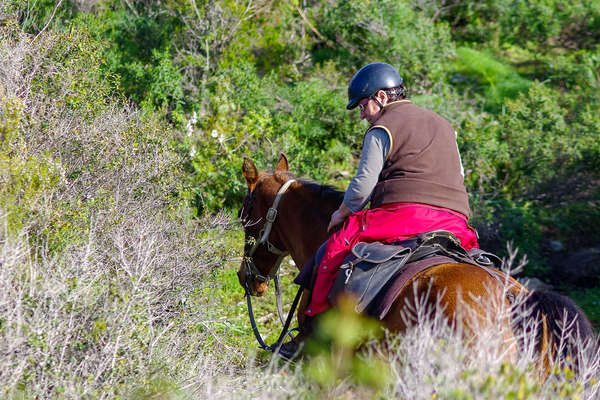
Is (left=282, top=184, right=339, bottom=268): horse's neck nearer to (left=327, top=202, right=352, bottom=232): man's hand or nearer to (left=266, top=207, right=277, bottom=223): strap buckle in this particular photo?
(left=266, top=207, right=277, bottom=223): strap buckle

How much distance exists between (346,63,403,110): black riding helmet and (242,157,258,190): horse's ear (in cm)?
128

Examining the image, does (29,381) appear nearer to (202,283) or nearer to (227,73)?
(202,283)

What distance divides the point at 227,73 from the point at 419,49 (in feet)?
12.7

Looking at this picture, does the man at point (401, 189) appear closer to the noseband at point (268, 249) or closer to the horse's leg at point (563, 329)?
the horse's leg at point (563, 329)

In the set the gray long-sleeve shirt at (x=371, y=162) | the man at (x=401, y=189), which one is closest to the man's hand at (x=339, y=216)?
the man at (x=401, y=189)

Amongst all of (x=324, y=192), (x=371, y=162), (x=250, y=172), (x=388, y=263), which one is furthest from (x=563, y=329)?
(x=250, y=172)

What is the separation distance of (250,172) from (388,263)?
2.02 meters

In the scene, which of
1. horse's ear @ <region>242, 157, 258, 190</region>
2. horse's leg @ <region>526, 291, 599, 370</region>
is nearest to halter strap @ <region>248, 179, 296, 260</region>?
horse's ear @ <region>242, 157, 258, 190</region>

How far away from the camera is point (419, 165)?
11.5 ft

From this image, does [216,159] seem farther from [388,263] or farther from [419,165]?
[388,263]

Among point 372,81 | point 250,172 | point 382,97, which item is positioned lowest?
point 250,172

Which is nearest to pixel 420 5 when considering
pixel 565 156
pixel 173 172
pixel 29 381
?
pixel 565 156

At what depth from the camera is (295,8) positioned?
10938 mm

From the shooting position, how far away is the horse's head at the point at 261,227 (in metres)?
4.68
